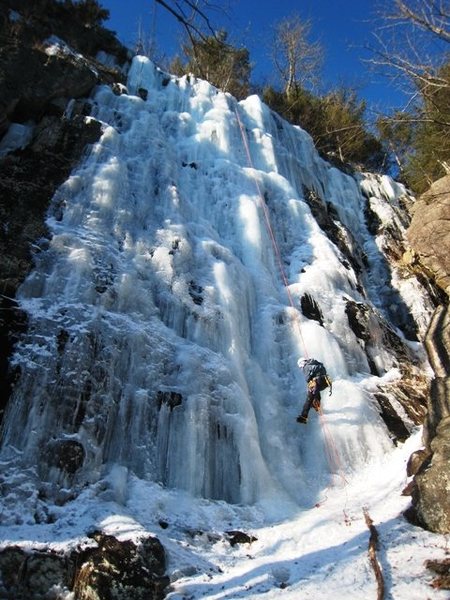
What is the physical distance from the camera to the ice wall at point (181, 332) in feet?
19.7

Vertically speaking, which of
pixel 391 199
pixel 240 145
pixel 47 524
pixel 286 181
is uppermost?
pixel 391 199

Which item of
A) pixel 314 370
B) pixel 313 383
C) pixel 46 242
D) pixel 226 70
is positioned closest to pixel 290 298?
pixel 314 370

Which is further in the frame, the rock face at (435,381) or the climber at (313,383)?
the climber at (313,383)

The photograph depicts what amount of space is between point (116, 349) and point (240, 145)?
29.2 feet

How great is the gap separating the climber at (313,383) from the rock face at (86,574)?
12.2 feet

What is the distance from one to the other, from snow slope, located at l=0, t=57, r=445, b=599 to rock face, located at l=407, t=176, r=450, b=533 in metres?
0.32

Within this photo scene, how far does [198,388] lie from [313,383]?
6.16 feet

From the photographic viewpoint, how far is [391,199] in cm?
1725

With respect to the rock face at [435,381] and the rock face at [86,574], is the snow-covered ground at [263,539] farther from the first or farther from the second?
the rock face at [435,381]

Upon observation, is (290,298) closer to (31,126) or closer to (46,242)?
(46,242)

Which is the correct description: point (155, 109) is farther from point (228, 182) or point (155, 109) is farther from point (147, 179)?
point (147, 179)

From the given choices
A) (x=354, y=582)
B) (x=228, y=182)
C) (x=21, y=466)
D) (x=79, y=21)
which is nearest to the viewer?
(x=354, y=582)

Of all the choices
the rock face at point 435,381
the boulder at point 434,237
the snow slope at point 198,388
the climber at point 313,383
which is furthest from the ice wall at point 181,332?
the boulder at point 434,237

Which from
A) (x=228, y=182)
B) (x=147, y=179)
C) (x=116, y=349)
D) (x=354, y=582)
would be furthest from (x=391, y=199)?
(x=354, y=582)
